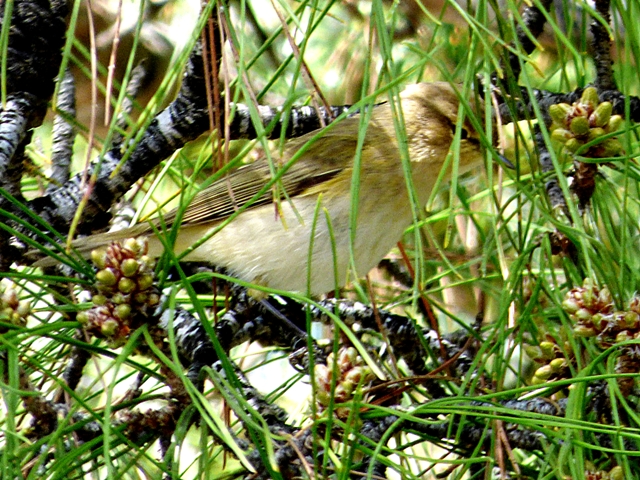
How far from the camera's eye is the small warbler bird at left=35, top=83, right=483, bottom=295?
2.60 m

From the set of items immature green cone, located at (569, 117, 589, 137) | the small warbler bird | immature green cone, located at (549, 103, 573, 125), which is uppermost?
immature green cone, located at (549, 103, 573, 125)

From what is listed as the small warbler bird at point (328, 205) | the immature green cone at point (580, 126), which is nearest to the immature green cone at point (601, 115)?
the immature green cone at point (580, 126)

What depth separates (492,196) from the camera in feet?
4.49

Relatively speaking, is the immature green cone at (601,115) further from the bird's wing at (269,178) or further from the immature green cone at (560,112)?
the bird's wing at (269,178)

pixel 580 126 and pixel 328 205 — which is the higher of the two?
pixel 580 126

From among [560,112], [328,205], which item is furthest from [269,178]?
[560,112]

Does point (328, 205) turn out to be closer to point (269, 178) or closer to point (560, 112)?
point (269, 178)

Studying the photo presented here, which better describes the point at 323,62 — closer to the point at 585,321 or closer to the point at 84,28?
the point at 84,28

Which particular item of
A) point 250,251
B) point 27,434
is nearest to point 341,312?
point 250,251

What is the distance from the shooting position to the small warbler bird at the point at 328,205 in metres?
2.60

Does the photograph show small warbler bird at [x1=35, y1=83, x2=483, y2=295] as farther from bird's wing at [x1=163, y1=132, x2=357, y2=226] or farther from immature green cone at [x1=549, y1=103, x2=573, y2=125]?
immature green cone at [x1=549, y1=103, x2=573, y2=125]

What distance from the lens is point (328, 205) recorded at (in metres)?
2.70

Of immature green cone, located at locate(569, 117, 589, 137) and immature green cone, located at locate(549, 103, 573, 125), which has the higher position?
immature green cone, located at locate(549, 103, 573, 125)

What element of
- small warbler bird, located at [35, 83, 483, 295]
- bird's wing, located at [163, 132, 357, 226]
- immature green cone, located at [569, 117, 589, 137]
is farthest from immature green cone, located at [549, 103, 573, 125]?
bird's wing, located at [163, 132, 357, 226]
